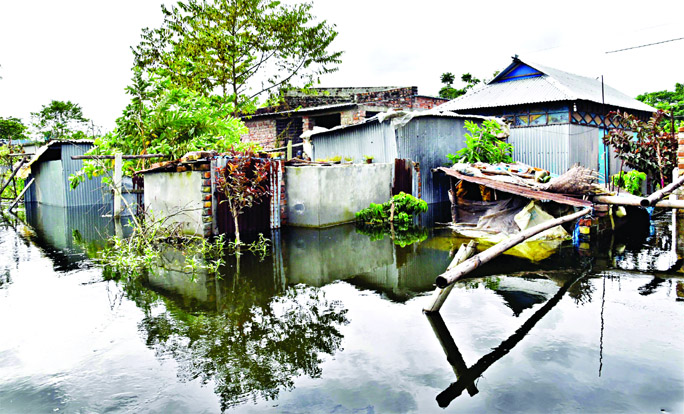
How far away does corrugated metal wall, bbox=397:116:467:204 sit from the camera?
1464cm

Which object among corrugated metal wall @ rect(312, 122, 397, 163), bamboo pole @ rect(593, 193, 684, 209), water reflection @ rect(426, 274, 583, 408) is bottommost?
water reflection @ rect(426, 274, 583, 408)

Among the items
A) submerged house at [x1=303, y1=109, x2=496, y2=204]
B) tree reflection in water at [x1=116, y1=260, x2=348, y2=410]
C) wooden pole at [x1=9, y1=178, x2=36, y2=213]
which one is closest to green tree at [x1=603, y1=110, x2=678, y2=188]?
submerged house at [x1=303, y1=109, x2=496, y2=204]

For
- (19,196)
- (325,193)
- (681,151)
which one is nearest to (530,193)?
(681,151)

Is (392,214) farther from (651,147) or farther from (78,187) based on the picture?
(78,187)

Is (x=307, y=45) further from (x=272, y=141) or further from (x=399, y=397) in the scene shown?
(x=399, y=397)

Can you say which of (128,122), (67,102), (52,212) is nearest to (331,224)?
(128,122)

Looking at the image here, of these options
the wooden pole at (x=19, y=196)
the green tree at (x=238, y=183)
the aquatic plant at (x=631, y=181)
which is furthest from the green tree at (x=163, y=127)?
the aquatic plant at (x=631, y=181)

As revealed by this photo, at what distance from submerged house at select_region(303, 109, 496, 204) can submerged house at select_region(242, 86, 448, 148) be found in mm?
4719

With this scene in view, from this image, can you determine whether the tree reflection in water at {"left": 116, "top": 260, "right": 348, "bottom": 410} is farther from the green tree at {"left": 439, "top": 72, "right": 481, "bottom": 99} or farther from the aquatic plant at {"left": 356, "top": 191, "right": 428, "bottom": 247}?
the green tree at {"left": 439, "top": 72, "right": 481, "bottom": 99}

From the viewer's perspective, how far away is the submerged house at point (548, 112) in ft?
59.7

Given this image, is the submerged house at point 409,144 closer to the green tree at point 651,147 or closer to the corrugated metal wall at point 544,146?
the corrugated metal wall at point 544,146

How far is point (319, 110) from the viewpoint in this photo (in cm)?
2208

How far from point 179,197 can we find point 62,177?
11022 millimetres

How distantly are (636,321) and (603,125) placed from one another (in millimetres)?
17492
